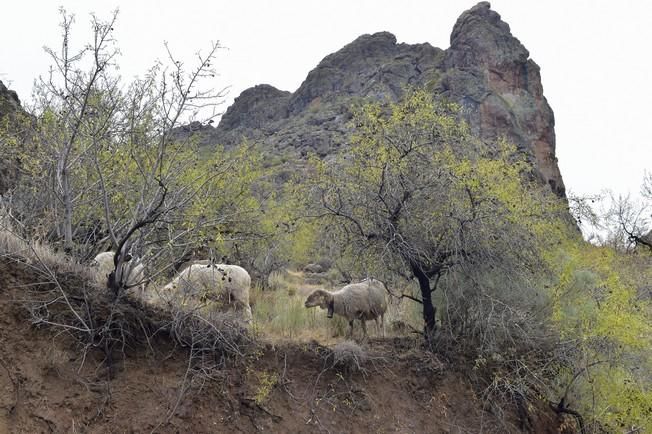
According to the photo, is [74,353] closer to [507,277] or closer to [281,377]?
[281,377]

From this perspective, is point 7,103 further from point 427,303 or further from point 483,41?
point 483,41

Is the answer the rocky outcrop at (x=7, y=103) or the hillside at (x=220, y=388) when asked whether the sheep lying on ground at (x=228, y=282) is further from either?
the rocky outcrop at (x=7, y=103)

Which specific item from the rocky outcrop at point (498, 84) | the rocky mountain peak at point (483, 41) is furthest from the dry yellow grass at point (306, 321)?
the rocky mountain peak at point (483, 41)

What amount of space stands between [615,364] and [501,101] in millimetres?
53907

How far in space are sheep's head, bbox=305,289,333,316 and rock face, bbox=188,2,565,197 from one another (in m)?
38.9

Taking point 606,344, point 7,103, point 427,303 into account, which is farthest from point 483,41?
point 606,344

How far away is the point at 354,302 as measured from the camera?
423 inches

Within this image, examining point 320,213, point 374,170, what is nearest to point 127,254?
point 320,213

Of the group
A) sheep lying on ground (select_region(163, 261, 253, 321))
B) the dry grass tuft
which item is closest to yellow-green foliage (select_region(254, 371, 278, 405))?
the dry grass tuft

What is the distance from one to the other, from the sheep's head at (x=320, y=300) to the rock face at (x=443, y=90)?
128 ft

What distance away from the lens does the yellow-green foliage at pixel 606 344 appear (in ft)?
29.6

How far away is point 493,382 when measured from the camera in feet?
32.5

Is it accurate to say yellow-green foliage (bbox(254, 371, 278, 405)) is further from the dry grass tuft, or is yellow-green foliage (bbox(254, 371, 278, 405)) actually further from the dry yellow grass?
the dry grass tuft

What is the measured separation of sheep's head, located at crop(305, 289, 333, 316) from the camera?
10.7 meters
